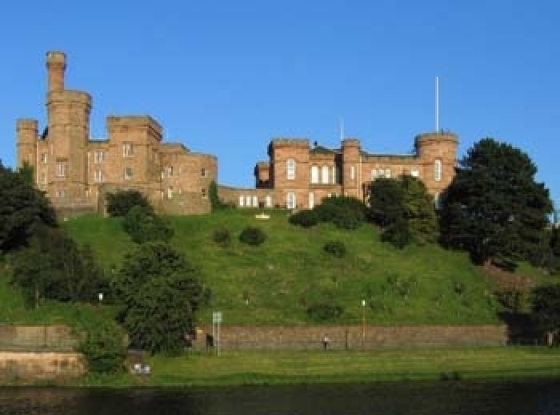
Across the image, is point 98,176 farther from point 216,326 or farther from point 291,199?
point 216,326

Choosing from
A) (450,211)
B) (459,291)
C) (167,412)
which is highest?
(450,211)

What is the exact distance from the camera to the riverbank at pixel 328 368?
55125 millimetres

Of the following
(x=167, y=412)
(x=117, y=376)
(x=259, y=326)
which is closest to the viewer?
(x=167, y=412)

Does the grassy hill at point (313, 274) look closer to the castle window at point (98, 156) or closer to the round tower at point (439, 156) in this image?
the castle window at point (98, 156)

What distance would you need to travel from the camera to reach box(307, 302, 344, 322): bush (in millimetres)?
69188

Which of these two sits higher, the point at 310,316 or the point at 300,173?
the point at 300,173

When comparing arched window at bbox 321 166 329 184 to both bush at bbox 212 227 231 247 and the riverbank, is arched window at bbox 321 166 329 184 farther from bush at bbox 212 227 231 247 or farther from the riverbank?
the riverbank

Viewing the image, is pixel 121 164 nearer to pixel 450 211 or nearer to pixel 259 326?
pixel 450 211

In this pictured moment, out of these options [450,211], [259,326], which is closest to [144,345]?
[259,326]

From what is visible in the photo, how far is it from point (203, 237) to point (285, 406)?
142 feet

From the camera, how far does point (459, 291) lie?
259 ft

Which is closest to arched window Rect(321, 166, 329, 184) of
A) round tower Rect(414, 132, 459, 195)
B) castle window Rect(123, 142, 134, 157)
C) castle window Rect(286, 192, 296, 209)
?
castle window Rect(286, 192, 296, 209)

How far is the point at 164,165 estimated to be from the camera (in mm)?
103375

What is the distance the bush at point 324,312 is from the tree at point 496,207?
22.8 metres
